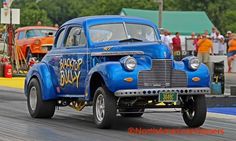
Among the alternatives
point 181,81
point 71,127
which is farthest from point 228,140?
point 71,127

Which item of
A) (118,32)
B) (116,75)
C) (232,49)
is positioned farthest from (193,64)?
(232,49)

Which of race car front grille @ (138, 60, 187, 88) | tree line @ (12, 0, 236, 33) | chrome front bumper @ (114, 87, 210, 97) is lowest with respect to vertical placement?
chrome front bumper @ (114, 87, 210, 97)

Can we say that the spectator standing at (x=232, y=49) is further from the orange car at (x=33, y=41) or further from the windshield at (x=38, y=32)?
the windshield at (x=38, y=32)

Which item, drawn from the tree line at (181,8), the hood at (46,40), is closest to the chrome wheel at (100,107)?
the hood at (46,40)

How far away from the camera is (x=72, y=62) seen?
39.9 feet

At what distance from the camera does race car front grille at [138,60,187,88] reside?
1076cm

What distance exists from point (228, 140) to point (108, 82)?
211 centimetres

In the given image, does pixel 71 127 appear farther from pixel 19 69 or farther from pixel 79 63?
pixel 19 69

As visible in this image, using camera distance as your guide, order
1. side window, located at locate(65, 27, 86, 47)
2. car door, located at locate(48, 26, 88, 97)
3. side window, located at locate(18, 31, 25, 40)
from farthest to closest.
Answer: side window, located at locate(18, 31, 25, 40), side window, located at locate(65, 27, 86, 47), car door, located at locate(48, 26, 88, 97)

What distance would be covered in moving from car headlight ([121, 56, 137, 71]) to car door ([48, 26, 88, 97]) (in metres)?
1.12

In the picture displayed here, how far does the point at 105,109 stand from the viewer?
10719mm

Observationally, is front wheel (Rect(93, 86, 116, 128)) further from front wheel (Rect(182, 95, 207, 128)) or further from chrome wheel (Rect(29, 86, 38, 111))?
chrome wheel (Rect(29, 86, 38, 111))

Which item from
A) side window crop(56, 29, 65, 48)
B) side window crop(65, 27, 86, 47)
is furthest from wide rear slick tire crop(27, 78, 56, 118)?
side window crop(65, 27, 86, 47)

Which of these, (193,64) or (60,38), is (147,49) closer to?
(193,64)
